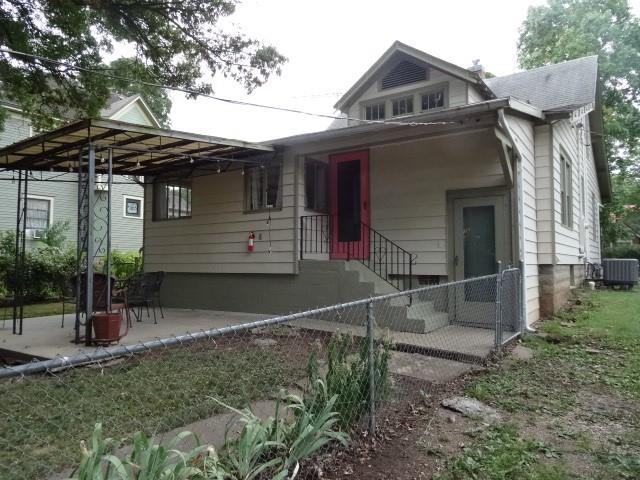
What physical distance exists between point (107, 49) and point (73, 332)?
21.0 ft

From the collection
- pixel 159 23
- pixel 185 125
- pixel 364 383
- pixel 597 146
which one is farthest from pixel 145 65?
pixel 185 125

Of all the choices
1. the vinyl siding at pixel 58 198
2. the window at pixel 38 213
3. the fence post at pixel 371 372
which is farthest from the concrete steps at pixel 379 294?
the window at pixel 38 213

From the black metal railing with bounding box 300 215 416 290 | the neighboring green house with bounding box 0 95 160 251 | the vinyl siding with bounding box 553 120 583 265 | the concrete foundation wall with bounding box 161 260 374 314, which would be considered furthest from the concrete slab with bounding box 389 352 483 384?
the neighboring green house with bounding box 0 95 160 251

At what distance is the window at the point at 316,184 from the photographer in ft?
27.1

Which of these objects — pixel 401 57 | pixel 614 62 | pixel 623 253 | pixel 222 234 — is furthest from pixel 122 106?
pixel 623 253

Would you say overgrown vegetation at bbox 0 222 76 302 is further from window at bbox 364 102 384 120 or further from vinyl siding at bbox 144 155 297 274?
window at bbox 364 102 384 120

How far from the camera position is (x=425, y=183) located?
299 inches

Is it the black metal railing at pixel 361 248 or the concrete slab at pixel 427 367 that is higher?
the black metal railing at pixel 361 248

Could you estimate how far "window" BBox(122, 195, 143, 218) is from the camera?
1838 cm

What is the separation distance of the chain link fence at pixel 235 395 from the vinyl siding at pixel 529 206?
76 centimetres

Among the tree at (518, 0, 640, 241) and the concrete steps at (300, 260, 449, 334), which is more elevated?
the tree at (518, 0, 640, 241)

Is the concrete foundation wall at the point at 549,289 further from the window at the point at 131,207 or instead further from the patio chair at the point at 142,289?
the window at the point at 131,207

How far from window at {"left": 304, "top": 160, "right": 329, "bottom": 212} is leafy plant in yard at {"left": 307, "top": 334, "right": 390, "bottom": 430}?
5.12 m

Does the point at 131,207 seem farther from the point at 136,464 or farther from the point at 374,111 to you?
the point at 136,464
